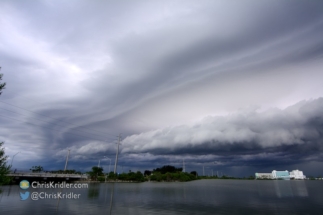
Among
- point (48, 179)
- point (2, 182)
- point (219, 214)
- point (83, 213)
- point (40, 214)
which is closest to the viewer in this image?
point (2, 182)

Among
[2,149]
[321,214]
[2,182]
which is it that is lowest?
[321,214]

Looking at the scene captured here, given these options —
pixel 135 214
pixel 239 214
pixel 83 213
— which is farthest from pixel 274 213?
pixel 83 213

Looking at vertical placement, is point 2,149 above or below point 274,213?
above

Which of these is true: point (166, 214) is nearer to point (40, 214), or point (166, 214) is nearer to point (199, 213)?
point (199, 213)

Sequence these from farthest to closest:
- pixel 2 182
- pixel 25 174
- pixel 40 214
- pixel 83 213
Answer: pixel 25 174 → pixel 83 213 → pixel 40 214 → pixel 2 182

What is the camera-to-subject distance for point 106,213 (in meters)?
44.6

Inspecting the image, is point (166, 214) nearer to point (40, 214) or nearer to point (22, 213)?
point (40, 214)

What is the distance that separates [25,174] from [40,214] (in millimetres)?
113574

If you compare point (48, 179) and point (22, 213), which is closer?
point (22, 213)

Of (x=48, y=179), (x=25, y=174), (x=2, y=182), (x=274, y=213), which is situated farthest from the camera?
(x=48, y=179)

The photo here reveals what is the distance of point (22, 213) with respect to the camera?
1614 inches

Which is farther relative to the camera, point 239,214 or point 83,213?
point 239,214

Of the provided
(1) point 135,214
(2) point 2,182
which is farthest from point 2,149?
(1) point 135,214

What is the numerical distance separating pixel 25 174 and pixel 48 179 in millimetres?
20142
